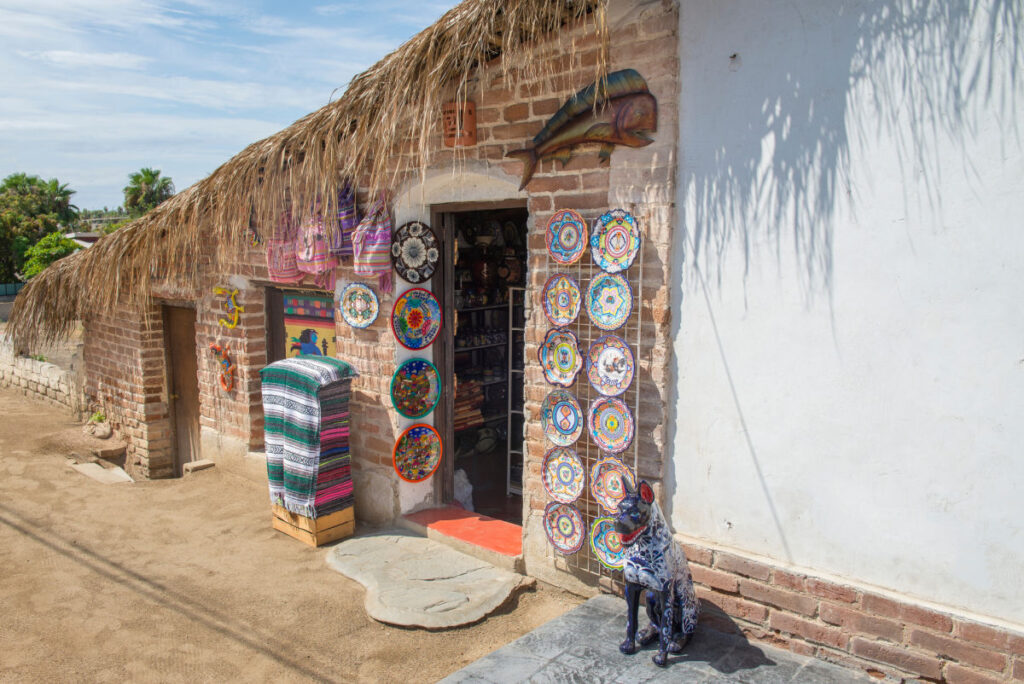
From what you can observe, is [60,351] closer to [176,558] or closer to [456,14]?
[176,558]

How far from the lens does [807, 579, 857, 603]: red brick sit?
2971mm

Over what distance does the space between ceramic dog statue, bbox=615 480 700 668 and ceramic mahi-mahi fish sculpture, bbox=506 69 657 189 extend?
1.73m

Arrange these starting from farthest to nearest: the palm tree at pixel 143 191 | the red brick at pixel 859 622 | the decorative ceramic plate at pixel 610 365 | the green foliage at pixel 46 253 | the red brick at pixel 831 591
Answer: the palm tree at pixel 143 191 < the green foliage at pixel 46 253 < the decorative ceramic plate at pixel 610 365 < the red brick at pixel 831 591 < the red brick at pixel 859 622

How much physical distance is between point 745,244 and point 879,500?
1233 millimetres

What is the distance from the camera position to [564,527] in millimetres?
3902

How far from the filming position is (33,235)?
22953 millimetres

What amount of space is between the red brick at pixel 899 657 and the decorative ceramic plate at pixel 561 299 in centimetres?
198

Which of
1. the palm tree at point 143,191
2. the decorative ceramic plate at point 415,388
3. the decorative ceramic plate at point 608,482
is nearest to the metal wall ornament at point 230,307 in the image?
the decorative ceramic plate at point 415,388

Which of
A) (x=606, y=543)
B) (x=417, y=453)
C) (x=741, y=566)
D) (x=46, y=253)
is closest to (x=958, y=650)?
(x=741, y=566)

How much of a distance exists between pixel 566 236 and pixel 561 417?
99 centimetres

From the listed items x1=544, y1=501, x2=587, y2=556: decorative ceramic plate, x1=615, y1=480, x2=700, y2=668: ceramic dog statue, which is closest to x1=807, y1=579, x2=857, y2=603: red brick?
x1=615, y1=480, x2=700, y2=668: ceramic dog statue

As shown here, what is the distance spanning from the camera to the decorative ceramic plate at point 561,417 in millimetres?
3812

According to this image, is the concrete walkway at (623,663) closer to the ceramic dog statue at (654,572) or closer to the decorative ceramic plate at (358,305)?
the ceramic dog statue at (654,572)

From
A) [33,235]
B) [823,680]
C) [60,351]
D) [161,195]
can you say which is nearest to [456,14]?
[823,680]
